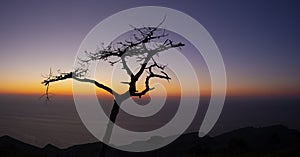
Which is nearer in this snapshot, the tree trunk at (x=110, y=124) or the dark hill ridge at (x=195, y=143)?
the tree trunk at (x=110, y=124)

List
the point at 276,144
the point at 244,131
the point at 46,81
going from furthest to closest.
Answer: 1. the point at 244,131
2. the point at 276,144
3. the point at 46,81

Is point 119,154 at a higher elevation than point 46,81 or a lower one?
lower

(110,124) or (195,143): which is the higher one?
(110,124)

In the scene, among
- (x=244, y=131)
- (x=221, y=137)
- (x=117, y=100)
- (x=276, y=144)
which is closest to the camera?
(x=117, y=100)

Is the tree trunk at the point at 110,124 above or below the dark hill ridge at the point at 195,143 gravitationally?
above

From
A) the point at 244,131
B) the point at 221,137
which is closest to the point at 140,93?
the point at 221,137

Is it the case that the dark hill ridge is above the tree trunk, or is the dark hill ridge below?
below

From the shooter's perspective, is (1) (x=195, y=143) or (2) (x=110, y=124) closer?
(2) (x=110, y=124)

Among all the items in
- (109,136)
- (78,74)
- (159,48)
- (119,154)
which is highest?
Answer: (159,48)

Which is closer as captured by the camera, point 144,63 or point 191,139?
point 144,63

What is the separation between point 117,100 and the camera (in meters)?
15.3

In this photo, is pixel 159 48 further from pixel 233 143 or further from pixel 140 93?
pixel 233 143

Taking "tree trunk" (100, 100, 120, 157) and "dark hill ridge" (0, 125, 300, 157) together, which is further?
"dark hill ridge" (0, 125, 300, 157)

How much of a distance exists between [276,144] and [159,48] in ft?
115
